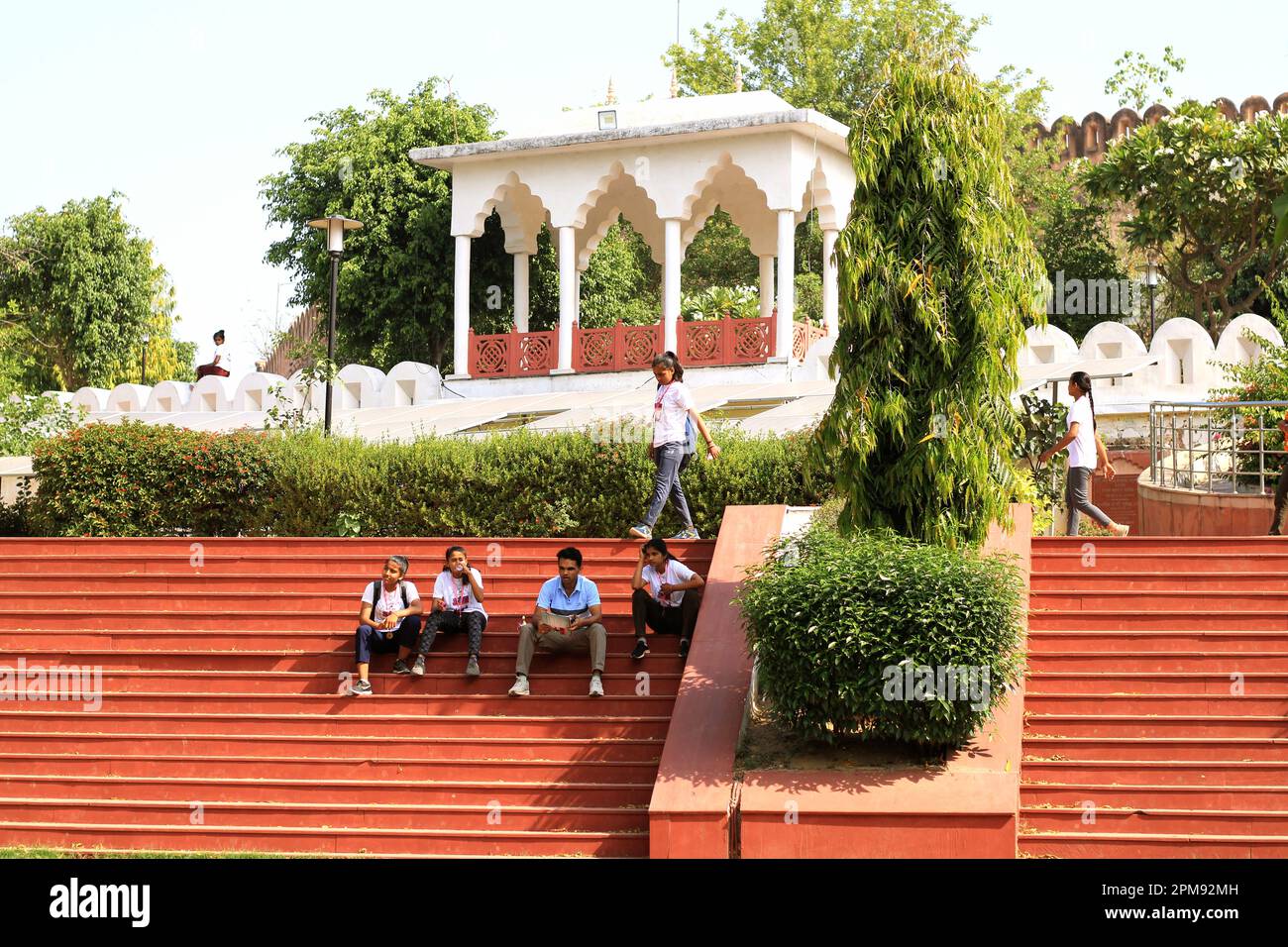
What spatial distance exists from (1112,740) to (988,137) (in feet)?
14.0

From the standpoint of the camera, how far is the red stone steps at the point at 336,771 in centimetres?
1039

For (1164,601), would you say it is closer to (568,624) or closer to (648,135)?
(568,624)

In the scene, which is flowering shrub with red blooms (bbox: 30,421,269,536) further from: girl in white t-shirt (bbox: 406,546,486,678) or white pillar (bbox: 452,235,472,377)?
white pillar (bbox: 452,235,472,377)

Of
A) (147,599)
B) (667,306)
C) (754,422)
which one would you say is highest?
(667,306)

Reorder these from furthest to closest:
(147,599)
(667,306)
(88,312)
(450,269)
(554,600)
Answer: (88,312) < (450,269) < (667,306) < (147,599) < (554,600)

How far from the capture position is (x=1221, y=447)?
18406mm

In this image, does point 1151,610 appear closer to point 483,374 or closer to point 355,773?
point 355,773

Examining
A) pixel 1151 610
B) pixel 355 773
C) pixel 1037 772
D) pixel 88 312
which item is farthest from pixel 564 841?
pixel 88 312

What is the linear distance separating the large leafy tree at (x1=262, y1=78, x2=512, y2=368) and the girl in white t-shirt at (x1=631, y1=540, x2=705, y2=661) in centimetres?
1860

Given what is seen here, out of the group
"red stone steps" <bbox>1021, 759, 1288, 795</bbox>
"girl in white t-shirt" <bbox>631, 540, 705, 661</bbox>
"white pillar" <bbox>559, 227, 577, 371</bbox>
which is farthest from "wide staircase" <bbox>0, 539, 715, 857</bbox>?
"white pillar" <bbox>559, 227, 577, 371</bbox>

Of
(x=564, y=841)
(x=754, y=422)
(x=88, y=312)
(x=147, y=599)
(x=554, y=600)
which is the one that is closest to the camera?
(x=564, y=841)

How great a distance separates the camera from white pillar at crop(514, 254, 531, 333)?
27.0 metres

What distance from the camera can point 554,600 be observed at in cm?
1152

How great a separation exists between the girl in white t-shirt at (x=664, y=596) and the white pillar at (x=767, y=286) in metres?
15.5
